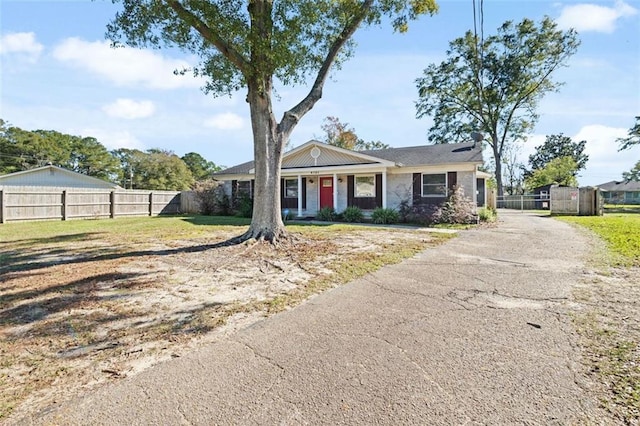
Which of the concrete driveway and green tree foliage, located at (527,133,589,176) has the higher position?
green tree foliage, located at (527,133,589,176)

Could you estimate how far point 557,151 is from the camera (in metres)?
59.7

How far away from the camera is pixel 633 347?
9.57ft

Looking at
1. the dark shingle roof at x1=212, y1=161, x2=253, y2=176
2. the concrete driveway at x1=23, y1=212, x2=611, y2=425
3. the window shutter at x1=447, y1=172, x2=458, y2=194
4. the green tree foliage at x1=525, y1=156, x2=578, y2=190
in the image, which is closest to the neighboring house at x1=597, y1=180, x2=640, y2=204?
the green tree foliage at x1=525, y1=156, x2=578, y2=190

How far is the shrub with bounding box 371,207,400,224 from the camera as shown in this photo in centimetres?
1537

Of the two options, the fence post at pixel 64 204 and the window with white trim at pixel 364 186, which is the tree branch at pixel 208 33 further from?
the fence post at pixel 64 204

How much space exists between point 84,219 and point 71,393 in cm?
1793

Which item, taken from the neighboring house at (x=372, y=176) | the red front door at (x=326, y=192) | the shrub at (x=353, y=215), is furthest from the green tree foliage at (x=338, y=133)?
the shrub at (x=353, y=215)

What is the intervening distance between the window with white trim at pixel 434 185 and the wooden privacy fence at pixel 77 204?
1618cm

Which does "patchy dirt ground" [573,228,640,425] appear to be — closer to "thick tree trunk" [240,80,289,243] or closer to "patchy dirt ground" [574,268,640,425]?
"patchy dirt ground" [574,268,640,425]


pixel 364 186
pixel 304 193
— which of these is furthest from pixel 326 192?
pixel 364 186

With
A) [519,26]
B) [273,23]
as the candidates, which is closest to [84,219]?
[273,23]

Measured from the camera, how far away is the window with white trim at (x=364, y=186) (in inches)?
679

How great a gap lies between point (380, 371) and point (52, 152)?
56.9 m

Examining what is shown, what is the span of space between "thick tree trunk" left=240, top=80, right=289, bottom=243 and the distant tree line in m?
34.7
